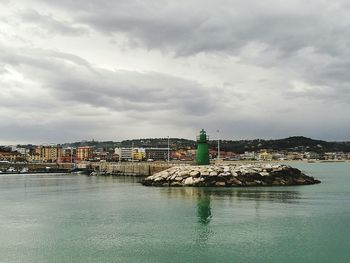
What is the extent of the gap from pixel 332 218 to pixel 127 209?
1526cm

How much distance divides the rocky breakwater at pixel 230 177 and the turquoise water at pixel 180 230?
38.3 ft

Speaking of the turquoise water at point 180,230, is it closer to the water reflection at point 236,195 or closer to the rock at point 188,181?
the water reflection at point 236,195

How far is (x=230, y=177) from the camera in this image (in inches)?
2112

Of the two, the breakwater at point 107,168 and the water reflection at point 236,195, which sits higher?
the breakwater at point 107,168

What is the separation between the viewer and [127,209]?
1367 inches

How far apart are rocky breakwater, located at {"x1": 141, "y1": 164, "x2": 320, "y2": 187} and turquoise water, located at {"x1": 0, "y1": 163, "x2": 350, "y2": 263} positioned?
38.3ft

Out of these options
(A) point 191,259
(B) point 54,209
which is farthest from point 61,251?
(B) point 54,209

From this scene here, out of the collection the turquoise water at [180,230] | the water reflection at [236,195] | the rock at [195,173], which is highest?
the rock at [195,173]

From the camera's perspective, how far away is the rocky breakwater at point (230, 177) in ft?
174

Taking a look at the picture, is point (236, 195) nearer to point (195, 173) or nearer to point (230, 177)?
point (230, 177)

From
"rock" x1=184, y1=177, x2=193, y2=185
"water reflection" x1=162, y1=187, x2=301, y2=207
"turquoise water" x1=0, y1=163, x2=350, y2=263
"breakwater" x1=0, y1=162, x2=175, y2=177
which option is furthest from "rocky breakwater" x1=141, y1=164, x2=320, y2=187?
"breakwater" x1=0, y1=162, x2=175, y2=177

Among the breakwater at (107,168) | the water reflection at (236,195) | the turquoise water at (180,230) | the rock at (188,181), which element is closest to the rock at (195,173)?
the rock at (188,181)

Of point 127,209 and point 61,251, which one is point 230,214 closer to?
point 127,209

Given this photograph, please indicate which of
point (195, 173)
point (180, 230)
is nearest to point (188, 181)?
point (195, 173)
